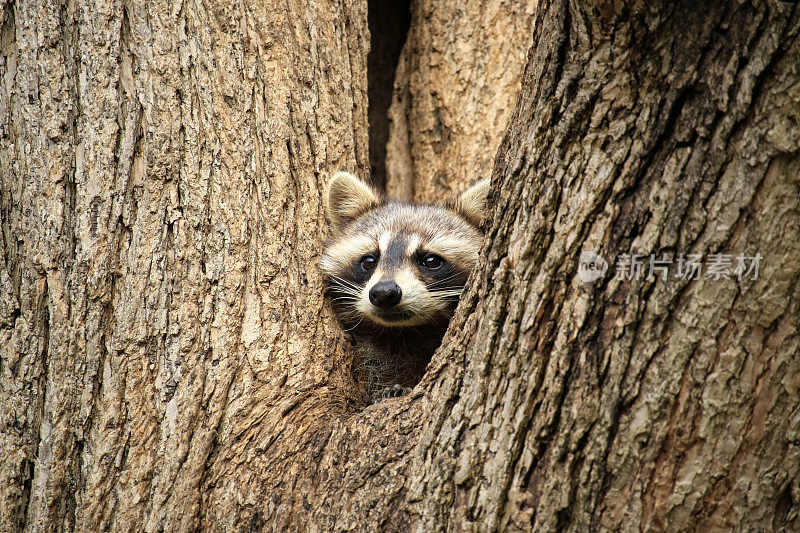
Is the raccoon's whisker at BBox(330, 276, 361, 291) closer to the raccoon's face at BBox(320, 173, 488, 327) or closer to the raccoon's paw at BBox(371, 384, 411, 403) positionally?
the raccoon's face at BBox(320, 173, 488, 327)

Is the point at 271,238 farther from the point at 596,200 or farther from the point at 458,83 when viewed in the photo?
the point at 458,83

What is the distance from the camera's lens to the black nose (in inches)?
136

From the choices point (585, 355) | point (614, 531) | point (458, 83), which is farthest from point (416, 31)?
point (614, 531)

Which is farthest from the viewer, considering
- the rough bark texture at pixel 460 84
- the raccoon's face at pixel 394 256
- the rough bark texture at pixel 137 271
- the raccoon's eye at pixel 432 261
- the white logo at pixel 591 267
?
the rough bark texture at pixel 460 84

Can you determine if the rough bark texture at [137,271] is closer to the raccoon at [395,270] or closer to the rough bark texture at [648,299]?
the raccoon at [395,270]

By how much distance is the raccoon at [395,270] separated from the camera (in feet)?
11.8

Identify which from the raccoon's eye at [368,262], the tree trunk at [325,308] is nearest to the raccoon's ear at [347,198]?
the tree trunk at [325,308]

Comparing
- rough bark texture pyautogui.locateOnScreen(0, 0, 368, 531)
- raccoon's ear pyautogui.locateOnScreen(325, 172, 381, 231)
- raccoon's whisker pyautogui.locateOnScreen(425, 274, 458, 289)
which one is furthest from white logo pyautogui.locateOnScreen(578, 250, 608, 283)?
raccoon's ear pyautogui.locateOnScreen(325, 172, 381, 231)

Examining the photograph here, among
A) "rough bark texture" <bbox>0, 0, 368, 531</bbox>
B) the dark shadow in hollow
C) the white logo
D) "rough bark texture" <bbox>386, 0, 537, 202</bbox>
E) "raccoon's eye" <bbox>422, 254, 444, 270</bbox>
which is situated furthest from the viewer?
the dark shadow in hollow

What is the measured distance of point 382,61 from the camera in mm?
5539

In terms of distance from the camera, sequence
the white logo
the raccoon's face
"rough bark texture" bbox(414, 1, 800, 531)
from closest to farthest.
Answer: "rough bark texture" bbox(414, 1, 800, 531), the white logo, the raccoon's face

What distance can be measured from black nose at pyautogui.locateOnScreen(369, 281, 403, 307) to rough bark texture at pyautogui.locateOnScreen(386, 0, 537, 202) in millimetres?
1551

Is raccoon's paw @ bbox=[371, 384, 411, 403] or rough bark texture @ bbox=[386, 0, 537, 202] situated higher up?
rough bark texture @ bbox=[386, 0, 537, 202]

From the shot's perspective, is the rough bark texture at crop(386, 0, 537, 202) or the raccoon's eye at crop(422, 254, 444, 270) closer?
the raccoon's eye at crop(422, 254, 444, 270)
